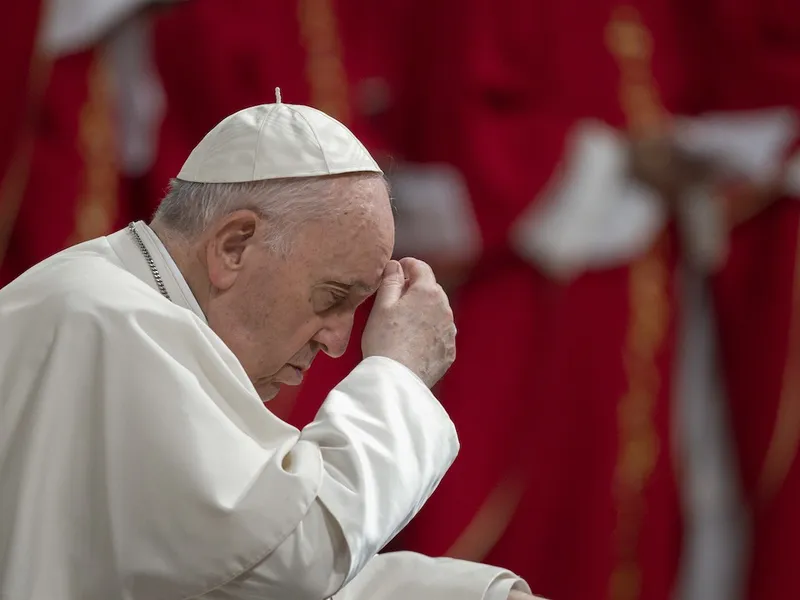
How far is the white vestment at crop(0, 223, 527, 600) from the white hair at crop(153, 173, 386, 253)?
0.16 metres

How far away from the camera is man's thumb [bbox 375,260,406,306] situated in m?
1.97

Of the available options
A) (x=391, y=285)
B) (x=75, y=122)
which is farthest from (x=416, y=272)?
(x=75, y=122)

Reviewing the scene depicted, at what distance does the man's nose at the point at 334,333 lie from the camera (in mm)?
1971

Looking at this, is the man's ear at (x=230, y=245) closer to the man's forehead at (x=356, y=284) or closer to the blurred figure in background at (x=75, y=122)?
the man's forehead at (x=356, y=284)

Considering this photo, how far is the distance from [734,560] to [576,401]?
64cm

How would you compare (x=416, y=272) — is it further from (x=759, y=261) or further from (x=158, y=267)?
(x=759, y=261)

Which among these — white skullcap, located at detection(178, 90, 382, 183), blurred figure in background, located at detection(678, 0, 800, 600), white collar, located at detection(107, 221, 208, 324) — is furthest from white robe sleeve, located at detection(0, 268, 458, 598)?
blurred figure in background, located at detection(678, 0, 800, 600)

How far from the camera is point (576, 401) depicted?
A: 3.96 metres

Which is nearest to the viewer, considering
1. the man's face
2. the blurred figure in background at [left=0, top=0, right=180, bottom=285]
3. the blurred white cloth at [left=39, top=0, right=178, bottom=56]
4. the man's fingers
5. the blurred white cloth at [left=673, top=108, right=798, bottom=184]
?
the man's face

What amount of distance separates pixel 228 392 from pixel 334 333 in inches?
8.2

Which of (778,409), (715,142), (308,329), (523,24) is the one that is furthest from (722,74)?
(308,329)

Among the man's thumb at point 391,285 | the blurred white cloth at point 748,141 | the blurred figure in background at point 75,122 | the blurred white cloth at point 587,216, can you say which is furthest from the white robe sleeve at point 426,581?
the blurred white cloth at point 748,141

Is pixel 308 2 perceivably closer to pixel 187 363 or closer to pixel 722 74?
pixel 722 74

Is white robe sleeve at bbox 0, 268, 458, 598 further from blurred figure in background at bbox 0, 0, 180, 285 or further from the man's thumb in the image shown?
blurred figure in background at bbox 0, 0, 180, 285
